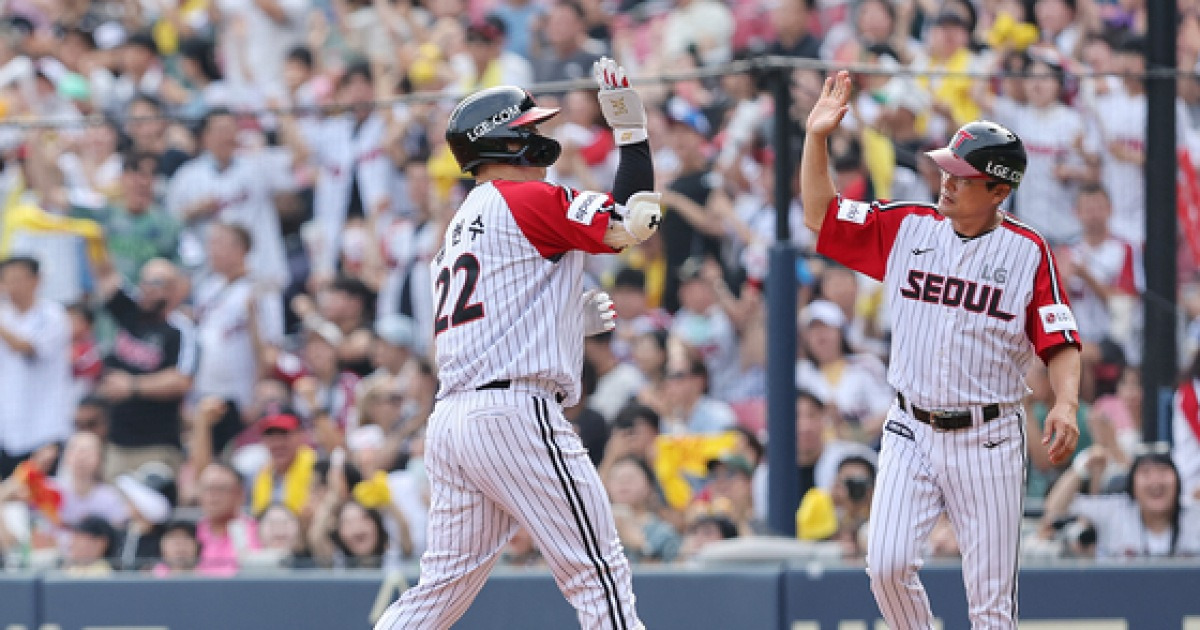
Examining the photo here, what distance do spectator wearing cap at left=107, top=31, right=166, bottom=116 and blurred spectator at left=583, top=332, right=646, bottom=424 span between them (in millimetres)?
5129

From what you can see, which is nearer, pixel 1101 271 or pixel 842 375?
pixel 1101 271

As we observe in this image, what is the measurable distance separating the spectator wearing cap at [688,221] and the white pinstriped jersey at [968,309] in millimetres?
2534

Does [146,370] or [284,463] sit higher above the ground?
[146,370]

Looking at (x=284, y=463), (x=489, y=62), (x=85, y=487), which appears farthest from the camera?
(x=489, y=62)

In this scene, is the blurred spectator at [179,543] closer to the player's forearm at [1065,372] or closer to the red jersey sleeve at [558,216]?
the red jersey sleeve at [558,216]

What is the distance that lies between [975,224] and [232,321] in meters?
4.98

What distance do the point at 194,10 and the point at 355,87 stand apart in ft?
10.6

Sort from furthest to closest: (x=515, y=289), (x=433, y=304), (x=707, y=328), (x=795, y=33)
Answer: (x=795, y=33) < (x=707, y=328) < (x=433, y=304) < (x=515, y=289)

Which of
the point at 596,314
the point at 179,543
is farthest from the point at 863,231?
the point at 179,543

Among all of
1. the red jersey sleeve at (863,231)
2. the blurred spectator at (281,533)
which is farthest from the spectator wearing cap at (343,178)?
the red jersey sleeve at (863,231)

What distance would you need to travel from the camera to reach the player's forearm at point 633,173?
5.71m

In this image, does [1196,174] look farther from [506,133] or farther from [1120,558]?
[506,133]

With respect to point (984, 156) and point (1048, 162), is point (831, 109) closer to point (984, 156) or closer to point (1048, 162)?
point (984, 156)

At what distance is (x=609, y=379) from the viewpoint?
8.88 meters
